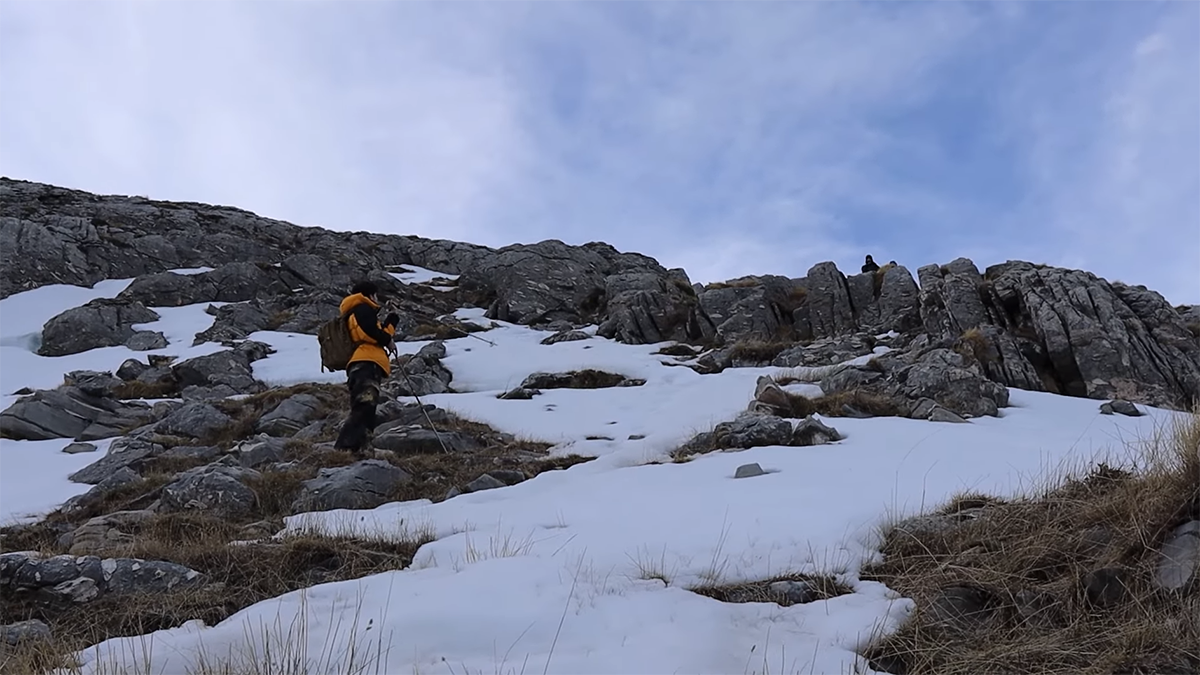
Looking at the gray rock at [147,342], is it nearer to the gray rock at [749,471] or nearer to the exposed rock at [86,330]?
the exposed rock at [86,330]

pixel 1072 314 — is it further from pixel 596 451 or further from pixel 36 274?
pixel 36 274

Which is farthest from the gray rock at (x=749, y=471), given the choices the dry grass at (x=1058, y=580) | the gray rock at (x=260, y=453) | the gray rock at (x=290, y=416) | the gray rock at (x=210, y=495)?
the gray rock at (x=290, y=416)

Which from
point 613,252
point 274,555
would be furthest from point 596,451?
point 613,252

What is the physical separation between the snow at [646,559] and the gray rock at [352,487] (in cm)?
60

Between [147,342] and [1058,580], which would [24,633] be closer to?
[1058,580]

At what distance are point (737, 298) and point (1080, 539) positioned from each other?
68.0 ft

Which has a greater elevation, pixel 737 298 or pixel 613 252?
pixel 613 252

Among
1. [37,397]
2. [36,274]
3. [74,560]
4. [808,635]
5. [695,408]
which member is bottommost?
[808,635]

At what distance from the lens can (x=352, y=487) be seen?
306 inches

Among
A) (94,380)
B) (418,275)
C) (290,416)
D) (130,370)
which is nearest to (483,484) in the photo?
(290,416)

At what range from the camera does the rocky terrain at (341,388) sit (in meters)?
4.96

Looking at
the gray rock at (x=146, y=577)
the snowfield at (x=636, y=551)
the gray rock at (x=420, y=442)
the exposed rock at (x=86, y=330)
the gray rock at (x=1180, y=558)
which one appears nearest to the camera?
the snowfield at (x=636, y=551)

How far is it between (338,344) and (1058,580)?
948 centimetres

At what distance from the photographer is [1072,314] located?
16.1 meters
